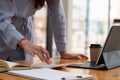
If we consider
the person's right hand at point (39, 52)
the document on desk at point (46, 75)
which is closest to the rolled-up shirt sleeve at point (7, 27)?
the person's right hand at point (39, 52)

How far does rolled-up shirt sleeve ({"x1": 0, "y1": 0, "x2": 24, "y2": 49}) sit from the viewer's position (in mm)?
1374

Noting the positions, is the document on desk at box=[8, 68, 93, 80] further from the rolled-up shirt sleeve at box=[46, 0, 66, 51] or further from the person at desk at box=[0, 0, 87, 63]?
the rolled-up shirt sleeve at box=[46, 0, 66, 51]

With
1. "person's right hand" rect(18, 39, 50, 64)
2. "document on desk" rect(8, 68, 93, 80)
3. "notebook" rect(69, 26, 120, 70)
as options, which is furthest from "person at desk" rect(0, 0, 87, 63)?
"notebook" rect(69, 26, 120, 70)

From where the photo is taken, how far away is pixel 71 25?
3.58 meters

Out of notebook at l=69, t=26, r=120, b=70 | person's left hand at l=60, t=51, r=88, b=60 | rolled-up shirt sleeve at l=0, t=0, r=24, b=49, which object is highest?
rolled-up shirt sleeve at l=0, t=0, r=24, b=49

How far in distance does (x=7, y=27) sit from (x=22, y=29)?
0.36 m

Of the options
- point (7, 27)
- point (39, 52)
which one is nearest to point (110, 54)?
point (39, 52)

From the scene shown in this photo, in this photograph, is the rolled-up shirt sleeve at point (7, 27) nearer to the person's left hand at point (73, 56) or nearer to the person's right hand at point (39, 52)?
the person's right hand at point (39, 52)

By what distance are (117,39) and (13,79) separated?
65cm

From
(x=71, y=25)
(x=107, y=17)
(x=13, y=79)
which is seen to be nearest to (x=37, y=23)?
(x=71, y=25)

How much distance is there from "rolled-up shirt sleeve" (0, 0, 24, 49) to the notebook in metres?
0.33

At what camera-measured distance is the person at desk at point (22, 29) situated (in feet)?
4.24

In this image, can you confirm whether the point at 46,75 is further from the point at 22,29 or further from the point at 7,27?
the point at 22,29

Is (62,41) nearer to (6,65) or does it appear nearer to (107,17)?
(6,65)
